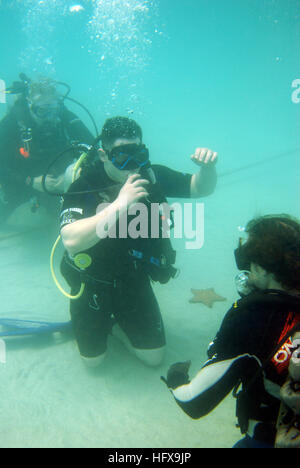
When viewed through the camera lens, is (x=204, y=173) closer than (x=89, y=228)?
No

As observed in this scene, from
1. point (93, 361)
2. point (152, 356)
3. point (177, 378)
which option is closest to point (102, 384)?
point (93, 361)

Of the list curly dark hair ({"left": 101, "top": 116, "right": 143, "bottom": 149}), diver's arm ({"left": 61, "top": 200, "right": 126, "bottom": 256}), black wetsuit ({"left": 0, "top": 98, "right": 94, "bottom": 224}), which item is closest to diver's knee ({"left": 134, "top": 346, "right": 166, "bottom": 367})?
diver's arm ({"left": 61, "top": 200, "right": 126, "bottom": 256})

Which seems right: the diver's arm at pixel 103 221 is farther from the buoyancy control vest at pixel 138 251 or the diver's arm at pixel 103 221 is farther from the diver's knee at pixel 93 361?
the diver's knee at pixel 93 361

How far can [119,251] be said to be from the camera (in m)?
2.79

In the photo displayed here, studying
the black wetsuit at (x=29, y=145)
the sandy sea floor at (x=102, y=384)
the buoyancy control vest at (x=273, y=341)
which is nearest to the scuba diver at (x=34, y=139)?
the black wetsuit at (x=29, y=145)

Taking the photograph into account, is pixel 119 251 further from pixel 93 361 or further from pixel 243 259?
pixel 243 259

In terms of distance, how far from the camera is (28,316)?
3.99 m

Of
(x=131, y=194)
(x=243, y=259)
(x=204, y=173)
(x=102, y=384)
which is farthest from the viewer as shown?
(x=204, y=173)

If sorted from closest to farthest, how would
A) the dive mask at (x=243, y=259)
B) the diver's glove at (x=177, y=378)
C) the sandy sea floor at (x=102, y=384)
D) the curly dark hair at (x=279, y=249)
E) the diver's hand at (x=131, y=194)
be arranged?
1. the curly dark hair at (x=279, y=249)
2. the dive mask at (x=243, y=259)
3. the diver's glove at (x=177, y=378)
4. the diver's hand at (x=131, y=194)
5. the sandy sea floor at (x=102, y=384)

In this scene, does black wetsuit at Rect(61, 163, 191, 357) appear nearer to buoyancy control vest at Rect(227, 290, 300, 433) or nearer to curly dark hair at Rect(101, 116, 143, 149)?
curly dark hair at Rect(101, 116, 143, 149)

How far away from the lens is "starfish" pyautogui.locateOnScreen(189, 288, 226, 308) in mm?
4105

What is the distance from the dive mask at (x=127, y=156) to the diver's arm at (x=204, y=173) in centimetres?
62

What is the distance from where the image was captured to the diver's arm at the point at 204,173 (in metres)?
2.85

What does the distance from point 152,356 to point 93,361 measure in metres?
0.63
